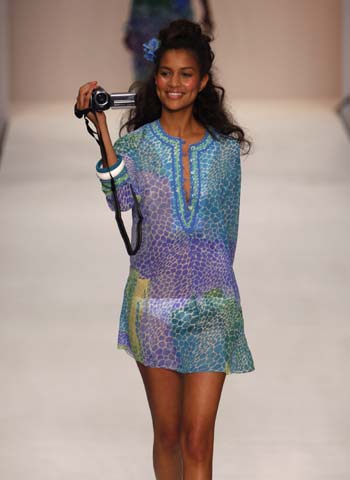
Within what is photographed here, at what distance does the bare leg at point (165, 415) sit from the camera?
11.7ft

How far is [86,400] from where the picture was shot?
561 cm

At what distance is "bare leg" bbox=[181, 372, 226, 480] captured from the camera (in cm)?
351

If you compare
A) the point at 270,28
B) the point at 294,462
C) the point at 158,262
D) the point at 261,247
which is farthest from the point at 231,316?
the point at 270,28

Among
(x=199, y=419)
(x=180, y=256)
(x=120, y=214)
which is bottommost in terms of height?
(x=199, y=419)

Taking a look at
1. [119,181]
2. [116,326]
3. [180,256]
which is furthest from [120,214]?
[116,326]

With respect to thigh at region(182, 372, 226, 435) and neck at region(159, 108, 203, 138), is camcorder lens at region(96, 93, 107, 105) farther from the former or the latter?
thigh at region(182, 372, 226, 435)

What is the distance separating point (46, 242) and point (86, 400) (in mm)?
2569

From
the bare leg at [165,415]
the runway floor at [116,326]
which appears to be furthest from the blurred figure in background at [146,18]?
the bare leg at [165,415]

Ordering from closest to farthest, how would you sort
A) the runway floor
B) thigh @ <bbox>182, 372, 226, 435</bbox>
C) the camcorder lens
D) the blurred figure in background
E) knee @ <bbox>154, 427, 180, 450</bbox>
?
the camcorder lens, thigh @ <bbox>182, 372, 226, 435</bbox>, knee @ <bbox>154, 427, 180, 450</bbox>, the runway floor, the blurred figure in background

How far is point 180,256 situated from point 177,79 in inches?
18.1

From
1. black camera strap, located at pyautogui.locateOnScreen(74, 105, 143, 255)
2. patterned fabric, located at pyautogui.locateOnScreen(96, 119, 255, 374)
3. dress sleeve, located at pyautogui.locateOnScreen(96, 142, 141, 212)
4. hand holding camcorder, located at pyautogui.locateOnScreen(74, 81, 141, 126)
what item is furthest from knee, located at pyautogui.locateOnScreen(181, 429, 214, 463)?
hand holding camcorder, located at pyautogui.locateOnScreen(74, 81, 141, 126)

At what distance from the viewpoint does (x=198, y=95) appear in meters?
3.67

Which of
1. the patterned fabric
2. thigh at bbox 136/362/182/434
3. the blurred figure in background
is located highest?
the patterned fabric

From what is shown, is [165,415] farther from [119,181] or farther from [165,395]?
[119,181]
